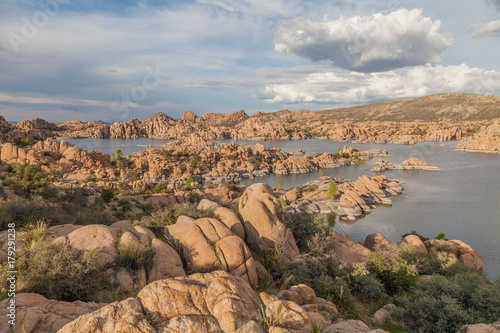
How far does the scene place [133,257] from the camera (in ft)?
30.5

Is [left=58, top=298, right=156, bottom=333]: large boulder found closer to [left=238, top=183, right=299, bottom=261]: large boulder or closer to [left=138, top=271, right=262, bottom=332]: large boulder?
[left=138, top=271, right=262, bottom=332]: large boulder

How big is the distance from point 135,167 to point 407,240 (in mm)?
86833

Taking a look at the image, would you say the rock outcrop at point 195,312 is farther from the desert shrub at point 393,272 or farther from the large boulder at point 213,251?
the desert shrub at point 393,272

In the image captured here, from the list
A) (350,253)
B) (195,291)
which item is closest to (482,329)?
→ (195,291)

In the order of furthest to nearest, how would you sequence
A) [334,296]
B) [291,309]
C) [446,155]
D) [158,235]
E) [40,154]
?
1. [446,155]
2. [40,154]
3. [158,235]
4. [334,296]
5. [291,309]

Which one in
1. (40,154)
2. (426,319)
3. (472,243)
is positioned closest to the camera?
(426,319)

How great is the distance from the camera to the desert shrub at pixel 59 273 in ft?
24.9

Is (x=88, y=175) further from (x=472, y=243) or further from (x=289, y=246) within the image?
(x=472, y=243)

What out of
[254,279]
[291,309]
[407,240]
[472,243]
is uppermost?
[291,309]

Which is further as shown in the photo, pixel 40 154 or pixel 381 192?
pixel 40 154

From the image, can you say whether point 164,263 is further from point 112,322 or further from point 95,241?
point 112,322

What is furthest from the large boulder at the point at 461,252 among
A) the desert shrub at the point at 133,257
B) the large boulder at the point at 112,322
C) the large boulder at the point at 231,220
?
Answer: the large boulder at the point at 112,322

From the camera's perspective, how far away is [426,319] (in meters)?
10.6

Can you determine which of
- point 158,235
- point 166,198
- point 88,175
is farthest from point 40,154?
point 158,235
